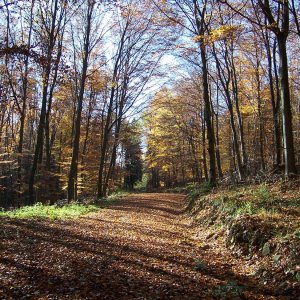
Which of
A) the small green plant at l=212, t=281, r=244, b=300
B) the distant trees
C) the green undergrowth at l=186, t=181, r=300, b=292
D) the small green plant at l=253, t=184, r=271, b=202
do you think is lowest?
the small green plant at l=212, t=281, r=244, b=300

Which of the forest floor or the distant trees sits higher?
the distant trees

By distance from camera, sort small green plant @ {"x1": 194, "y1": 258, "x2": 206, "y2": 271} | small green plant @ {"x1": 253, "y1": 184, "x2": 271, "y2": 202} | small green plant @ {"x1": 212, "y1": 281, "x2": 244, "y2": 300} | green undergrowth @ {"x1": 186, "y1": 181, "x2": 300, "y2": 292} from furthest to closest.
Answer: small green plant @ {"x1": 253, "y1": 184, "x2": 271, "y2": 202} < small green plant @ {"x1": 194, "y1": 258, "x2": 206, "y2": 271} < green undergrowth @ {"x1": 186, "y1": 181, "x2": 300, "y2": 292} < small green plant @ {"x1": 212, "y1": 281, "x2": 244, "y2": 300}

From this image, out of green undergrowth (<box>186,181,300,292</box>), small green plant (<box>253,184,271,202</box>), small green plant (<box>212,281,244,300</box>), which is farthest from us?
small green plant (<box>253,184,271,202</box>)

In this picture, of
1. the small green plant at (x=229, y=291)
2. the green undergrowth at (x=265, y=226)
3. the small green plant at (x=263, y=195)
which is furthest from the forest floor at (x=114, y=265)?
the small green plant at (x=263, y=195)

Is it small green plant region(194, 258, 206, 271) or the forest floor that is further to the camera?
small green plant region(194, 258, 206, 271)

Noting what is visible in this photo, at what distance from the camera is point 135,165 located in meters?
48.2

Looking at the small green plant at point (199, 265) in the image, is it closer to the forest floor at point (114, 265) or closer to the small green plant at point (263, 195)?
the forest floor at point (114, 265)

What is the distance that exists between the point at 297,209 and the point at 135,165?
4142cm

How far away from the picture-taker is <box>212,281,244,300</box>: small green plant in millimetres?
4727

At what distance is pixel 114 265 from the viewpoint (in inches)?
241

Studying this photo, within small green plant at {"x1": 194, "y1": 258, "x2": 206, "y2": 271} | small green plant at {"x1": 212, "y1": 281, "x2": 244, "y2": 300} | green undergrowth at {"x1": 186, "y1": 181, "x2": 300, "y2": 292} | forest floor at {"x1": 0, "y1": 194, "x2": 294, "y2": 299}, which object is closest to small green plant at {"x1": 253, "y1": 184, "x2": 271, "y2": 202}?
green undergrowth at {"x1": 186, "y1": 181, "x2": 300, "y2": 292}

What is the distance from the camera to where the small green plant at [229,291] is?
15.5 ft

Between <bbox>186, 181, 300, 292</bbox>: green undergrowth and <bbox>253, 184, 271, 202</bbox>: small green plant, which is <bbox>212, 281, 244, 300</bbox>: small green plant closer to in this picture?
<bbox>186, 181, 300, 292</bbox>: green undergrowth

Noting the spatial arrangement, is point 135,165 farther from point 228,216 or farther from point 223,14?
point 228,216
